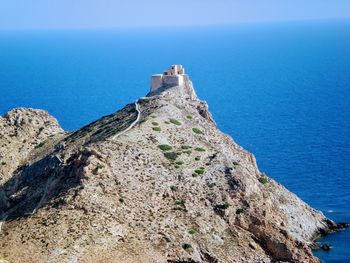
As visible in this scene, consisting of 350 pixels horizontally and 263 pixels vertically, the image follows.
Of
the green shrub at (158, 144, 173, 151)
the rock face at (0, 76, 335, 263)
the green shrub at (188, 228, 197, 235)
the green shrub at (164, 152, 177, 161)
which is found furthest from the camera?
the green shrub at (158, 144, 173, 151)

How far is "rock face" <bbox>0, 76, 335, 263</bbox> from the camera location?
62562 mm

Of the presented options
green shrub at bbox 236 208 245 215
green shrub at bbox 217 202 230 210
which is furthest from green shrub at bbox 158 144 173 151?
green shrub at bbox 236 208 245 215

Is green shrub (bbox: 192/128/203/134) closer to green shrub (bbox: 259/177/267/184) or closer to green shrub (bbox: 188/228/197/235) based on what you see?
green shrub (bbox: 259/177/267/184)

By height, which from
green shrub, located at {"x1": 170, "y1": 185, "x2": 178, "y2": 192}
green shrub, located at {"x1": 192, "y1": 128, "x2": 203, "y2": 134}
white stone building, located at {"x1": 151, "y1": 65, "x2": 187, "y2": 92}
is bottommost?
green shrub, located at {"x1": 170, "y1": 185, "x2": 178, "y2": 192}

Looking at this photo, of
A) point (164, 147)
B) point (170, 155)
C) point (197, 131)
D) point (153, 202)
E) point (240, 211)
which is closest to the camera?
point (153, 202)

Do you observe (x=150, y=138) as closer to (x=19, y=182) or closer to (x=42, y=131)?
→ (x=19, y=182)

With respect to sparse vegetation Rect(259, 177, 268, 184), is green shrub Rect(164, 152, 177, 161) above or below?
above

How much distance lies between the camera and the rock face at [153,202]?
205ft

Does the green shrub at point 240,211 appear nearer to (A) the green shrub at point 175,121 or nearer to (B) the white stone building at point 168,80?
(A) the green shrub at point 175,121

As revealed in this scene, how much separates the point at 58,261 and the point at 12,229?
8460 millimetres


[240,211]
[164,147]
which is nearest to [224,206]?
[240,211]

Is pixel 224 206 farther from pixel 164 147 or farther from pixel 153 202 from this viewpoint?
pixel 164 147

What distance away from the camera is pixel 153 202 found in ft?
232

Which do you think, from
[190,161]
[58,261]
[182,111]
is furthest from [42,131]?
[58,261]
